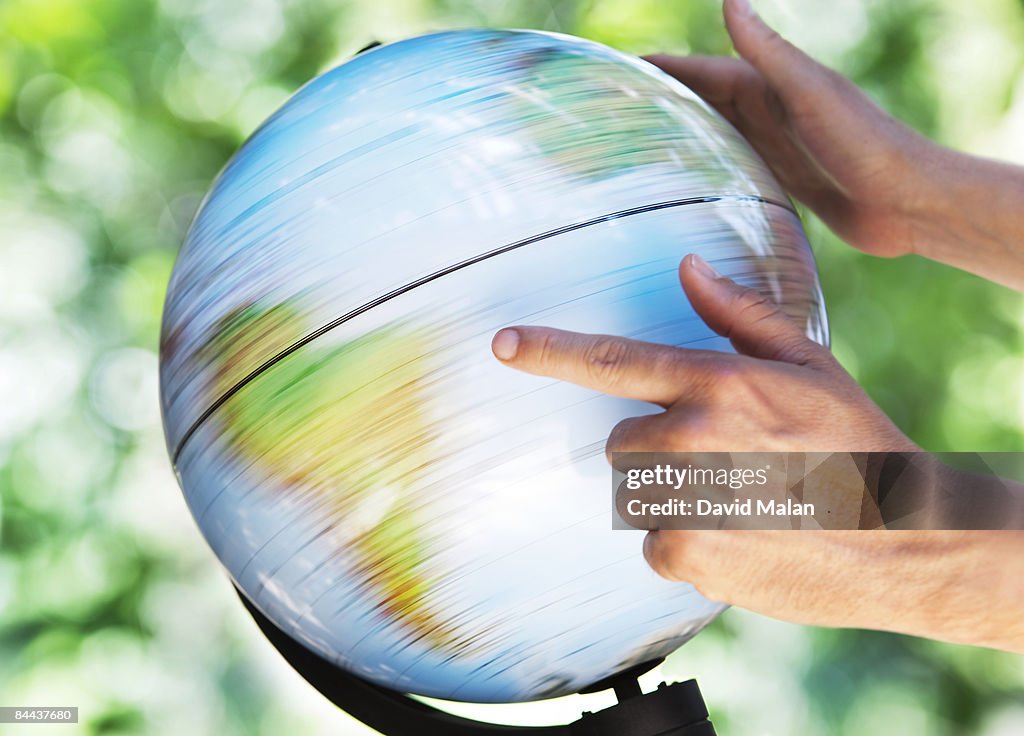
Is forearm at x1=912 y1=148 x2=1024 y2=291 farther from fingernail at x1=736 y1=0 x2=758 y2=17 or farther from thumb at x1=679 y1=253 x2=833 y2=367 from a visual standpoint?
thumb at x1=679 y1=253 x2=833 y2=367

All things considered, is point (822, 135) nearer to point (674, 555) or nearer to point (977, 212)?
point (977, 212)

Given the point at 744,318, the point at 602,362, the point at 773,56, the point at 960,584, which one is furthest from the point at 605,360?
the point at 773,56

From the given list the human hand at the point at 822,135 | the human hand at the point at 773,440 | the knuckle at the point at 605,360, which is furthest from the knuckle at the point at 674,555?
the human hand at the point at 822,135

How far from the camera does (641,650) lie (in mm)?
665

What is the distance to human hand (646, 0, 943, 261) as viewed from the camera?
100 cm

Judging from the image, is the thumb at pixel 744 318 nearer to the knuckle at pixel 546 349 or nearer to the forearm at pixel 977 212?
the knuckle at pixel 546 349

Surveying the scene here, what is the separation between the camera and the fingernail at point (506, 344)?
531mm

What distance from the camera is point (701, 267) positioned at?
0.58m

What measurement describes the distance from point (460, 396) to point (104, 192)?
4.37 ft

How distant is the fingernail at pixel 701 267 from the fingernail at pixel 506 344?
0.40 ft

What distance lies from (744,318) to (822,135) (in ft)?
1.73

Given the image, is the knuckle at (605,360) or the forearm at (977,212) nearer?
the knuckle at (605,360)

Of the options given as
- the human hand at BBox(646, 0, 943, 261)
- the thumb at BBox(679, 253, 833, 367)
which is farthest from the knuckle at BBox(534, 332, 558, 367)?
the human hand at BBox(646, 0, 943, 261)

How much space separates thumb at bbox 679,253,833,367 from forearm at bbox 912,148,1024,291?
1.75 feet
